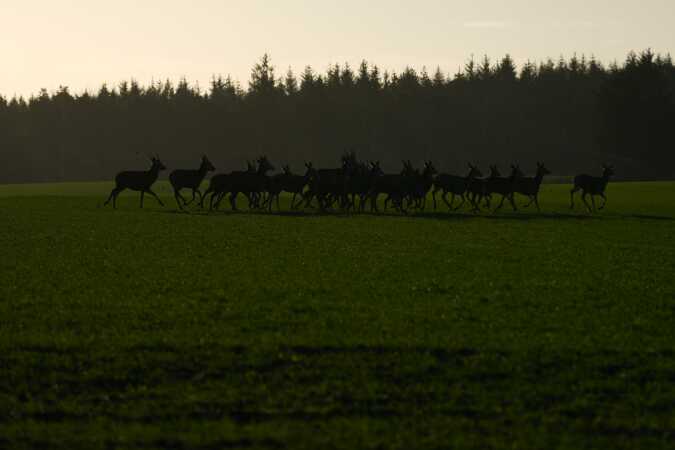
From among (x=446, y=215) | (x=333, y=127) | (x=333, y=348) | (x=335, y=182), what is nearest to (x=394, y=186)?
(x=335, y=182)

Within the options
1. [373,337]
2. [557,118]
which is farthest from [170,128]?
[373,337]

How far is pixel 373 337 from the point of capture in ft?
35.2

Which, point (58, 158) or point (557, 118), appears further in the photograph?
point (58, 158)

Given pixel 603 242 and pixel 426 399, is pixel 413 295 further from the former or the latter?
pixel 603 242

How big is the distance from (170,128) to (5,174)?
88.7 ft

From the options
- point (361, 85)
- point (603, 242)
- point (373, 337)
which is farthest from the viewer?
point (361, 85)

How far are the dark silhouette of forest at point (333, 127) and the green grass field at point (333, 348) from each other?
346 feet

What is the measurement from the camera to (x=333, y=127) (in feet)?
460

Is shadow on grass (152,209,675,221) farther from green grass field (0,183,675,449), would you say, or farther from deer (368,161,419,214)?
green grass field (0,183,675,449)

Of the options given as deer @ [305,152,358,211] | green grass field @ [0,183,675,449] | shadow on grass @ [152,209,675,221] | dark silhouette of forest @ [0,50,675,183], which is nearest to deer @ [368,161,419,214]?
shadow on grass @ [152,209,675,221]

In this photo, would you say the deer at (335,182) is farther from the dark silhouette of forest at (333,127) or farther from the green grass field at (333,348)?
the dark silhouette of forest at (333,127)

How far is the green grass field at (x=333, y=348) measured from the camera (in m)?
7.57

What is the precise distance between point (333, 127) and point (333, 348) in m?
131

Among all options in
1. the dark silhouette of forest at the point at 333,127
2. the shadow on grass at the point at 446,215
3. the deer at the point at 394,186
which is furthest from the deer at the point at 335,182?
the dark silhouette of forest at the point at 333,127
